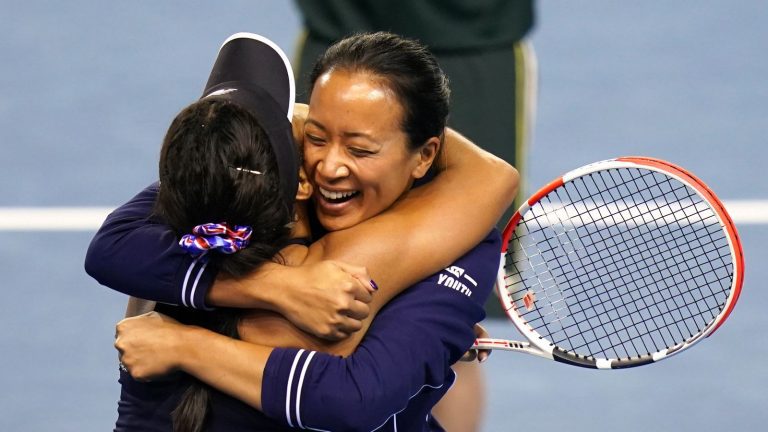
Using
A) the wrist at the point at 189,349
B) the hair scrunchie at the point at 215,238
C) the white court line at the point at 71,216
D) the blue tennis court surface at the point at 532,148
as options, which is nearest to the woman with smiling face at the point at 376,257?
the wrist at the point at 189,349

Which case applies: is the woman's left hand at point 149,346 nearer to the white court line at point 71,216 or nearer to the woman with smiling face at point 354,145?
the woman with smiling face at point 354,145

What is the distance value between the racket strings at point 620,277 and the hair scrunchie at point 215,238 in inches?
33.2

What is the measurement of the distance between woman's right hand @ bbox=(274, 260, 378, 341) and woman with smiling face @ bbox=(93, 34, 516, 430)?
0.10ft

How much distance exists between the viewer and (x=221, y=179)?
244cm

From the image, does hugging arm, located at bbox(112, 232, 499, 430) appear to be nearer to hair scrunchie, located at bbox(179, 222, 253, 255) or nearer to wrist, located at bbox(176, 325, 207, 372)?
wrist, located at bbox(176, 325, 207, 372)

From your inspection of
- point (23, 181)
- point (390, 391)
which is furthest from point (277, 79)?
point (23, 181)

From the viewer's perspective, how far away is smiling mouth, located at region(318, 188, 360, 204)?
110 inches

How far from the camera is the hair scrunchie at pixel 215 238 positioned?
8.10 ft

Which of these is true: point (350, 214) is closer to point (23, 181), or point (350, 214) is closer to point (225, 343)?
point (225, 343)

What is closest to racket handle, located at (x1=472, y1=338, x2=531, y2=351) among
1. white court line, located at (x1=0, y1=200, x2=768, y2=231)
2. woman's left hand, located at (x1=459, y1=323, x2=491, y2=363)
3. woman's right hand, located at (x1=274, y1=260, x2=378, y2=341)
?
woman's left hand, located at (x1=459, y1=323, x2=491, y2=363)

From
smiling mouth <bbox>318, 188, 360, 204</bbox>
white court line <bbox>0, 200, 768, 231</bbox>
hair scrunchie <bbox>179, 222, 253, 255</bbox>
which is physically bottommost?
white court line <bbox>0, 200, 768, 231</bbox>

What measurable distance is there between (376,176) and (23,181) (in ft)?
11.8

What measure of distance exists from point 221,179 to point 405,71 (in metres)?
0.51

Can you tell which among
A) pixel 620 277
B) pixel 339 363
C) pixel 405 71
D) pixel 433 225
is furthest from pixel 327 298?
pixel 620 277
